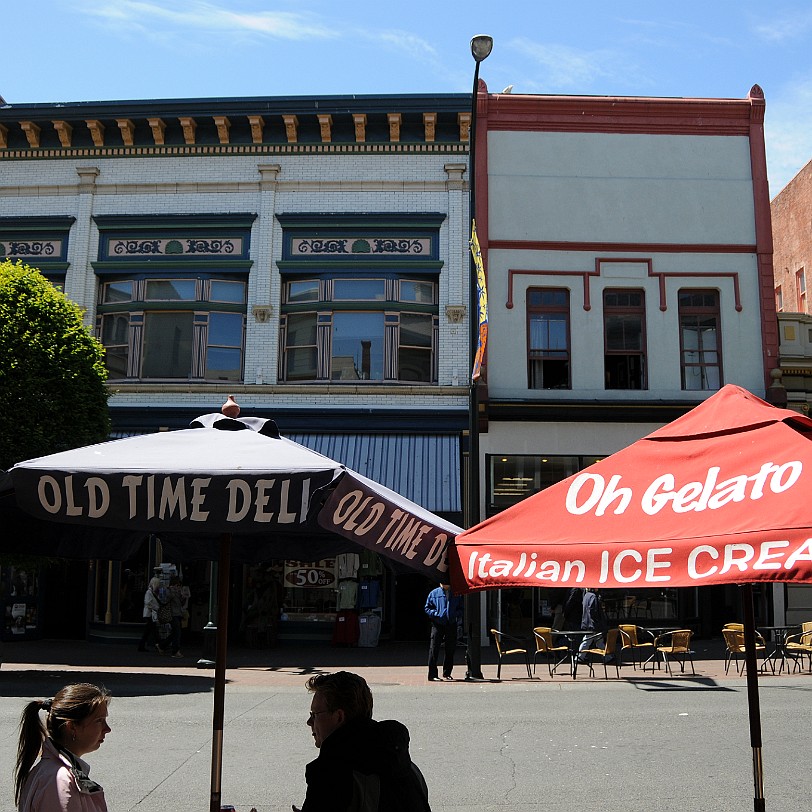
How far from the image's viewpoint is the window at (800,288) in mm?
31375

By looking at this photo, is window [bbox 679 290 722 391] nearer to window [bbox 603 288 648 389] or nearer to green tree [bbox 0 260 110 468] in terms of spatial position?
window [bbox 603 288 648 389]

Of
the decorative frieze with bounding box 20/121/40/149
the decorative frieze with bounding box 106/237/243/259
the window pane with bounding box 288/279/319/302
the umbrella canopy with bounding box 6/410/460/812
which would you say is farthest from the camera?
the decorative frieze with bounding box 20/121/40/149

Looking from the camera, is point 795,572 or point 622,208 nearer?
point 795,572

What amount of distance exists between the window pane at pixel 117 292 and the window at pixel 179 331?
Result: 0.13m

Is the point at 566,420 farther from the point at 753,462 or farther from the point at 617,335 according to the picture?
the point at 753,462

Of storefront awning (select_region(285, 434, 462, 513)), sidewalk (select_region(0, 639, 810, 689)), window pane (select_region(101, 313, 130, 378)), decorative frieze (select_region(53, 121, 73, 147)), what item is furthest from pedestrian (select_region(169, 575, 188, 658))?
decorative frieze (select_region(53, 121, 73, 147))

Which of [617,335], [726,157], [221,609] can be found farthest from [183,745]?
[726,157]

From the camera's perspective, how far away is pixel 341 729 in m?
3.86

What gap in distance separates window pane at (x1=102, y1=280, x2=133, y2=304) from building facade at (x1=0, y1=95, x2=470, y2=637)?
0.03 m

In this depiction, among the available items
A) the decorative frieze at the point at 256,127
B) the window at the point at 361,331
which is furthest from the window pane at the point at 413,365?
the decorative frieze at the point at 256,127

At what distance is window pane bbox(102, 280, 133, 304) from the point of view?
22.0 metres

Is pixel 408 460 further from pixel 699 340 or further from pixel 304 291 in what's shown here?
pixel 699 340

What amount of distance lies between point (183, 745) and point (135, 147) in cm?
1669

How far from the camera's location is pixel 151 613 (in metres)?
18.5
